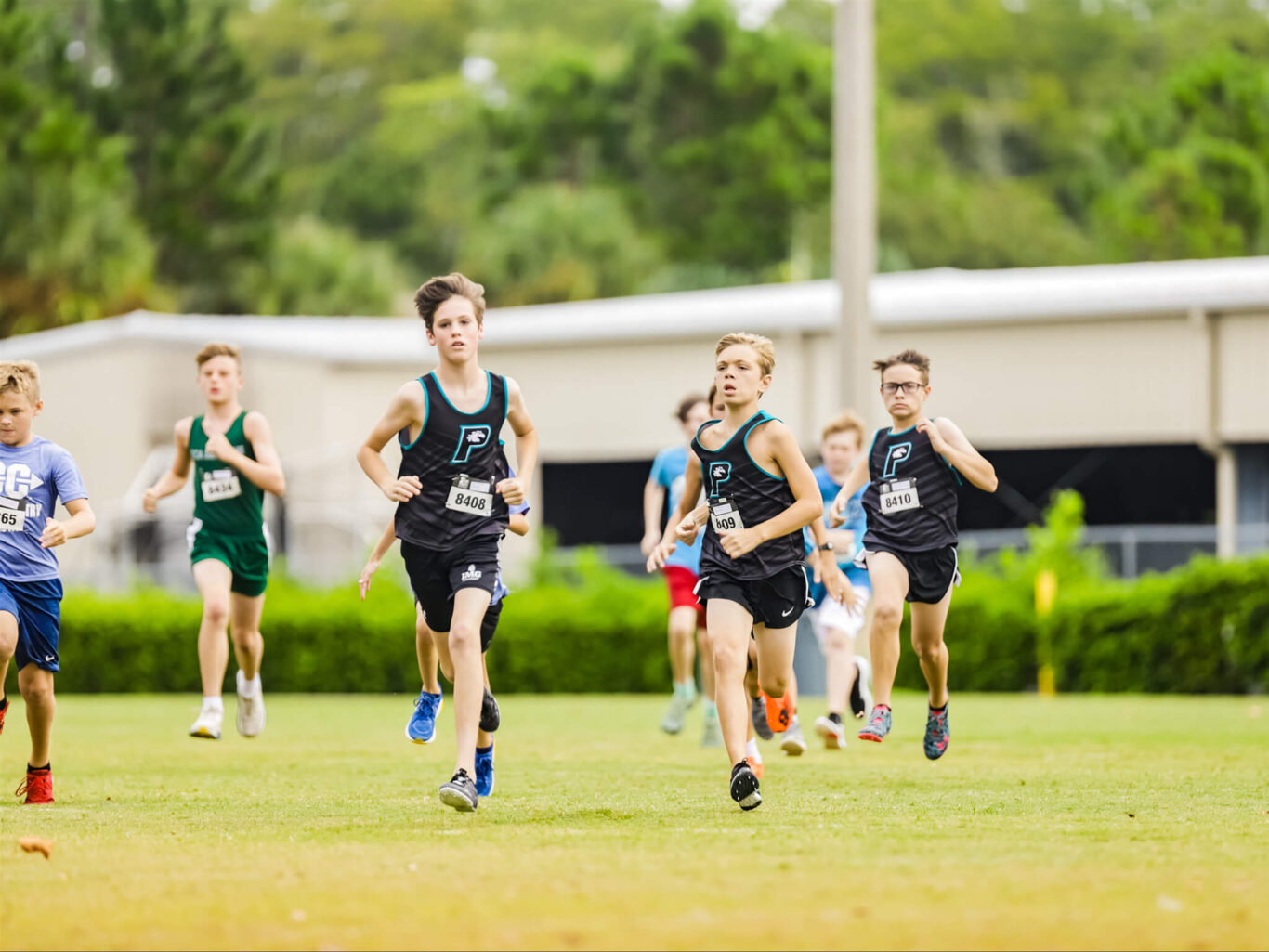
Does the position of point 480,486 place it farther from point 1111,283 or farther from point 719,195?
point 719,195

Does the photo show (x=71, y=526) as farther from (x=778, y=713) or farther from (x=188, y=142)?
(x=188, y=142)

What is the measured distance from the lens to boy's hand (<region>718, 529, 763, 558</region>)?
331 inches

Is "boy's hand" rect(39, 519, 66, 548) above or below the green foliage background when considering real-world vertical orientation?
below

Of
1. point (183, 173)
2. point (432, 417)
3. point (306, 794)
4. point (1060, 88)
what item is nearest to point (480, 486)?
point (432, 417)


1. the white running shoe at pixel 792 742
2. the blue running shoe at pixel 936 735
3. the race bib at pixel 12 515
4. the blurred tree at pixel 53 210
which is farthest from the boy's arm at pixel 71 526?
the blurred tree at pixel 53 210

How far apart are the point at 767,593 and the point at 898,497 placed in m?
1.87

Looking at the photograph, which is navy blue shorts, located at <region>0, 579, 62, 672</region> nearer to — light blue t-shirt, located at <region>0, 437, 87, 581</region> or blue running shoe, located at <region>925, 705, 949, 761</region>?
light blue t-shirt, located at <region>0, 437, 87, 581</region>

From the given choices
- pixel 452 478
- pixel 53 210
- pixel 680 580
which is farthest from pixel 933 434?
pixel 53 210

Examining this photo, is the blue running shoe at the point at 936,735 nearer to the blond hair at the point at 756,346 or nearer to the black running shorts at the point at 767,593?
the black running shorts at the point at 767,593

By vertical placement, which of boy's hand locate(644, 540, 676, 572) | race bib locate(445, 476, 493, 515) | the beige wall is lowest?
boy's hand locate(644, 540, 676, 572)

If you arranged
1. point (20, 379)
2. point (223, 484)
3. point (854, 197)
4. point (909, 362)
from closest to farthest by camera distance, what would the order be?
1. point (20, 379)
2. point (909, 362)
3. point (223, 484)
4. point (854, 197)

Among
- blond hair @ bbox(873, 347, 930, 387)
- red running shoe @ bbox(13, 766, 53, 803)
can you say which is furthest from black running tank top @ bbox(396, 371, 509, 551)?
blond hair @ bbox(873, 347, 930, 387)

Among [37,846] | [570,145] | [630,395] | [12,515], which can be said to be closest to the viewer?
[37,846]

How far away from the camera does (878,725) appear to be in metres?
10.2
